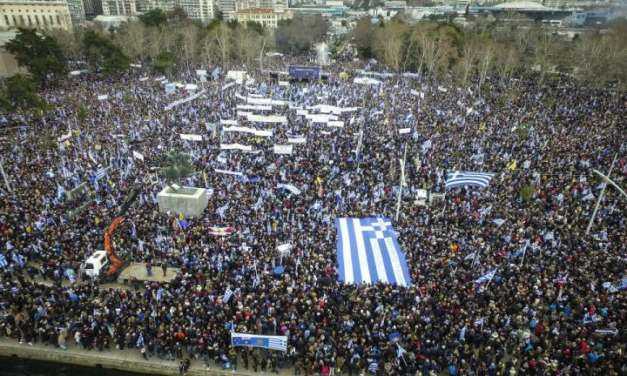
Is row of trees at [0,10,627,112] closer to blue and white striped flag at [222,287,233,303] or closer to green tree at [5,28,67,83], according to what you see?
green tree at [5,28,67,83]

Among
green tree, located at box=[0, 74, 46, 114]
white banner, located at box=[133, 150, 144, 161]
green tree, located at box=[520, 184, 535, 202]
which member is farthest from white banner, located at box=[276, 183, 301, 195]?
green tree, located at box=[0, 74, 46, 114]

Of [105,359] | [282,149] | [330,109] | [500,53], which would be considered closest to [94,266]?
[105,359]

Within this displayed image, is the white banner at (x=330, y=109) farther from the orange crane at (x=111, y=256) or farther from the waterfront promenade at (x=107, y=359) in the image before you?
the waterfront promenade at (x=107, y=359)

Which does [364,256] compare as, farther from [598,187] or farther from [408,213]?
[598,187]

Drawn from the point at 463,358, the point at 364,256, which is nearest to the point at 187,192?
the point at 364,256

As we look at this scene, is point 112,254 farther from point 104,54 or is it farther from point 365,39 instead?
point 365,39

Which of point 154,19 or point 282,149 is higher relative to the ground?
point 154,19

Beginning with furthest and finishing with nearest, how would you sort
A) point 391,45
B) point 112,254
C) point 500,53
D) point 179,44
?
1. point 179,44
2. point 391,45
3. point 500,53
4. point 112,254
